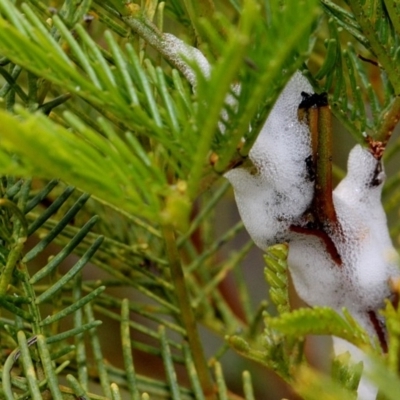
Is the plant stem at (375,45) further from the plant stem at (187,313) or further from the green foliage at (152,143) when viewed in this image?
the plant stem at (187,313)

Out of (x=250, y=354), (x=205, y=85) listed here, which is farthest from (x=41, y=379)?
(x=205, y=85)

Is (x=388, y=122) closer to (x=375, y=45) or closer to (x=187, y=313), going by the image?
(x=375, y=45)

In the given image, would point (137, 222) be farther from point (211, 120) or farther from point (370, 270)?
point (211, 120)

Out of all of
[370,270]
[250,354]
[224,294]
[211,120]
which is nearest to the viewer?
[211,120]

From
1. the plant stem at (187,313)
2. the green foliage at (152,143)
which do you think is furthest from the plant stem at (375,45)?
the plant stem at (187,313)

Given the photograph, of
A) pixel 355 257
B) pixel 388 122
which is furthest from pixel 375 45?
pixel 355 257

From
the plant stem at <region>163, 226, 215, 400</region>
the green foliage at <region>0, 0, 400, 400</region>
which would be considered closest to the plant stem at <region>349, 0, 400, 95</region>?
the green foliage at <region>0, 0, 400, 400</region>

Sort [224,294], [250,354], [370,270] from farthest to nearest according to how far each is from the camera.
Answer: [224,294]
[370,270]
[250,354]
